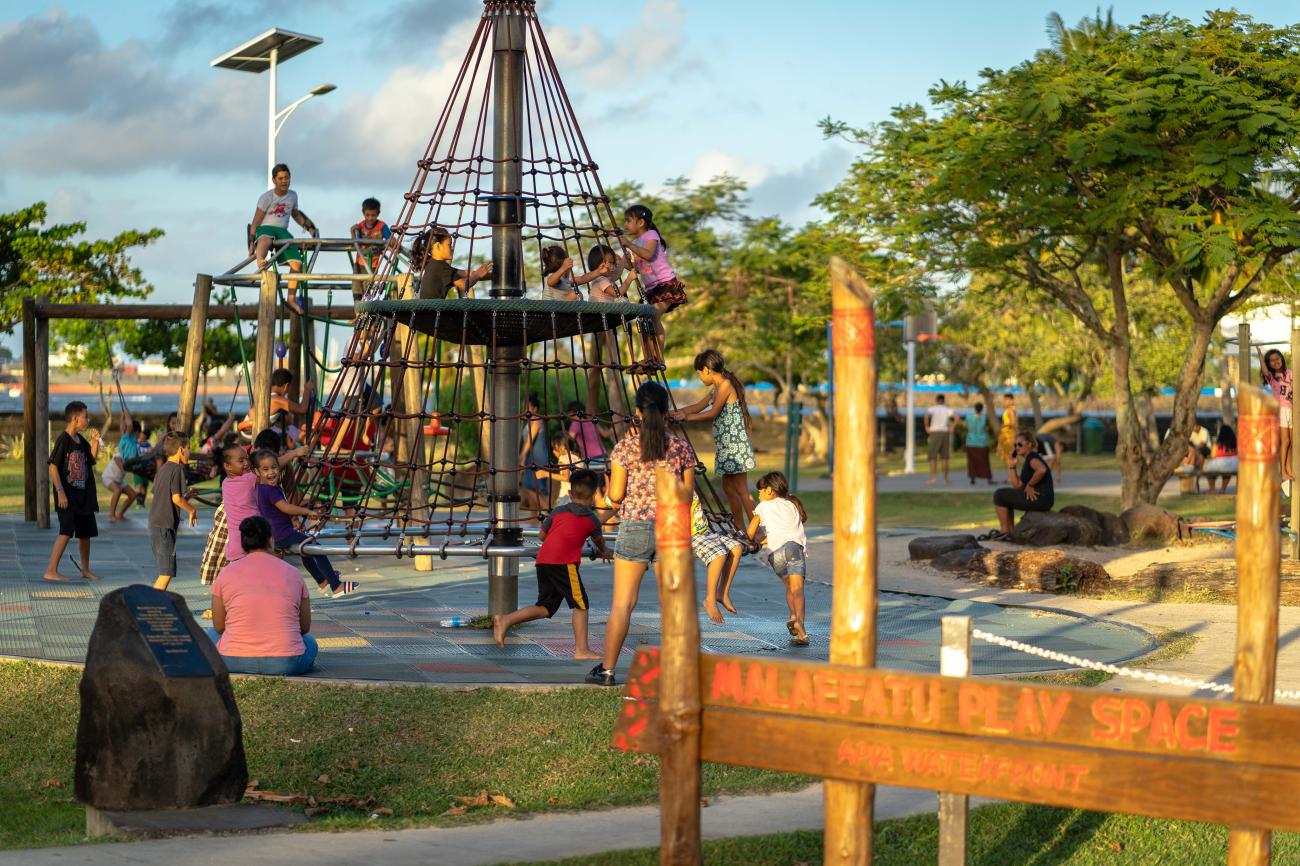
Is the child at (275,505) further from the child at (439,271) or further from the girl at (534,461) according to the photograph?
the girl at (534,461)

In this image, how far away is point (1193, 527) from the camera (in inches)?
703

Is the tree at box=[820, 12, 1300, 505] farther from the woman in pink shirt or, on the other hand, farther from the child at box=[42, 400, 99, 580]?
the woman in pink shirt

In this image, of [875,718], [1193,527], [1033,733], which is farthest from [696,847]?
[1193,527]

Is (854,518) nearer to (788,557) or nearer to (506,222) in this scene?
(788,557)

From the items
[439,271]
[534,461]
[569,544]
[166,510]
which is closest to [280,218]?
[534,461]

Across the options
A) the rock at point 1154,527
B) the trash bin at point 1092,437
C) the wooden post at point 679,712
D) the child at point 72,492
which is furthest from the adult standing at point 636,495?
the trash bin at point 1092,437

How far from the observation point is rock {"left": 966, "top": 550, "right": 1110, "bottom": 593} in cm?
1410

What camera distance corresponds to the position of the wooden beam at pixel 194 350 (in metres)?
15.7

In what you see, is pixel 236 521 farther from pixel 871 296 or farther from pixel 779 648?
pixel 871 296

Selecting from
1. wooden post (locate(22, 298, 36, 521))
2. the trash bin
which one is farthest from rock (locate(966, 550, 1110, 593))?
the trash bin

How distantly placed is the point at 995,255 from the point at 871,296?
15.1 metres

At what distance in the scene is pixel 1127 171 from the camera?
17.5 metres

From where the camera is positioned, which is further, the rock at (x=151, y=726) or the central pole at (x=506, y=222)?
the central pole at (x=506, y=222)

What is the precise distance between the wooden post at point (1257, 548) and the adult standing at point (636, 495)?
4369 millimetres
